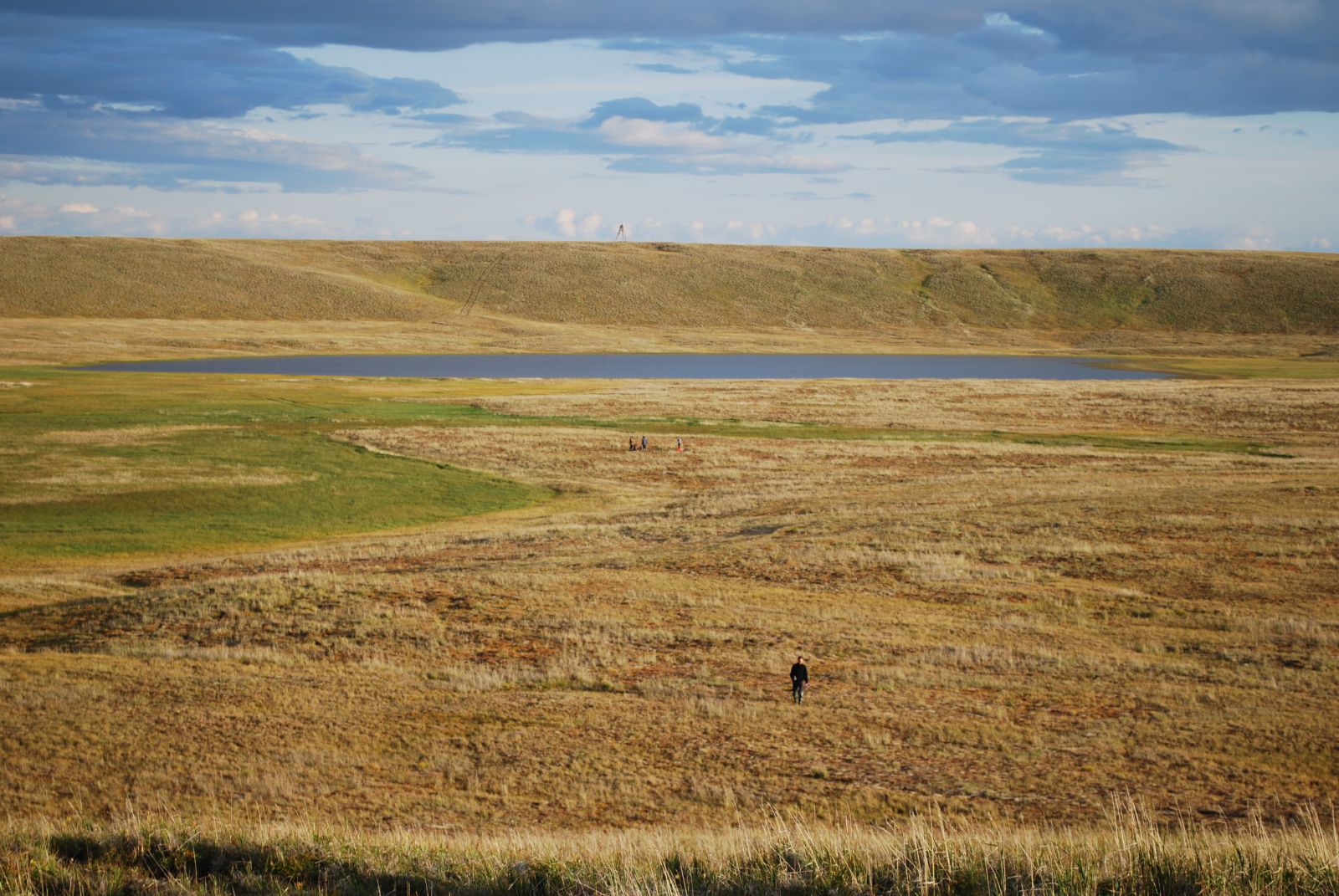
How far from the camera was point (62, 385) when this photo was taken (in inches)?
3354

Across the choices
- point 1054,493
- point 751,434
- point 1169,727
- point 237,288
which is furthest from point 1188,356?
point 1169,727

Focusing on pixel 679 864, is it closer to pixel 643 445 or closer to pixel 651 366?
pixel 643 445

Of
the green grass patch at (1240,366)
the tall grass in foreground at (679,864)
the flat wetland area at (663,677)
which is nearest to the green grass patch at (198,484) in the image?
the flat wetland area at (663,677)

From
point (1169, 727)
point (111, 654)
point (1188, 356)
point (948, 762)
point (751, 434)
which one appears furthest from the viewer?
point (1188, 356)

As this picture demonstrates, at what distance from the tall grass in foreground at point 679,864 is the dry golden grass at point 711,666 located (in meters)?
2.52

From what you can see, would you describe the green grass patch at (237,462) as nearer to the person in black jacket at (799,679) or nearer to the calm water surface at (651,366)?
the person in black jacket at (799,679)

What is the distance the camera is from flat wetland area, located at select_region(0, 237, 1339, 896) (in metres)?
10.4

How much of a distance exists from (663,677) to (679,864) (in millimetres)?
10160

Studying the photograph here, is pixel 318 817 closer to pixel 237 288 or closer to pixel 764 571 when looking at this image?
pixel 764 571

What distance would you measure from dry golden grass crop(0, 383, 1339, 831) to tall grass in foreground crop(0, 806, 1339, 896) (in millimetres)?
2523

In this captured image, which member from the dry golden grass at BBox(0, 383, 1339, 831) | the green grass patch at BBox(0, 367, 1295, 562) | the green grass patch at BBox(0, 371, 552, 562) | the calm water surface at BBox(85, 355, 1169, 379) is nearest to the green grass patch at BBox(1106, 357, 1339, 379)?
the calm water surface at BBox(85, 355, 1169, 379)

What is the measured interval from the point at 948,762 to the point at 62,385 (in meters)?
86.7

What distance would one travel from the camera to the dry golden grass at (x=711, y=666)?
47.8 ft

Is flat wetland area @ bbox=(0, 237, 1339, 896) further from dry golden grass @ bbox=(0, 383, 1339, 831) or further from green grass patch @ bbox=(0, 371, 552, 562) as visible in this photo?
green grass patch @ bbox=(0, 371, 552, 562)
